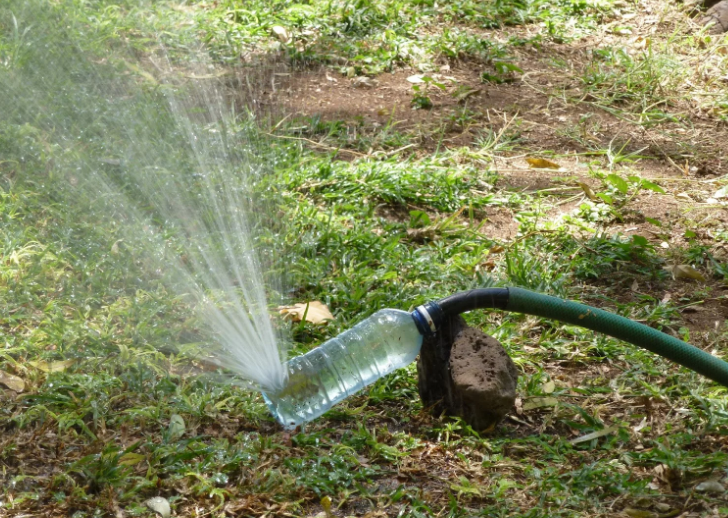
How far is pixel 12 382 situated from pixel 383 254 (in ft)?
5.00

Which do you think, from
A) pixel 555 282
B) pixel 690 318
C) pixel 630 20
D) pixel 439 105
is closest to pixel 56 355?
pixel 555 282

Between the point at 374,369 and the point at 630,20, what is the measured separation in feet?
14.4

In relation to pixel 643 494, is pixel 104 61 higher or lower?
higher

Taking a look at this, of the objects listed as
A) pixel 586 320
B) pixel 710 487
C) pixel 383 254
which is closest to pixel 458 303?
pixel 586 320

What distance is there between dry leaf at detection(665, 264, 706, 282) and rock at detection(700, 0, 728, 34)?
116 inches

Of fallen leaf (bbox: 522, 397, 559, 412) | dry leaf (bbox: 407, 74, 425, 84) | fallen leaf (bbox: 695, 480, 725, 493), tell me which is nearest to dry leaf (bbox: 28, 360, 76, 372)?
fallen leaf (bbox: 522, 397, 559, 412)

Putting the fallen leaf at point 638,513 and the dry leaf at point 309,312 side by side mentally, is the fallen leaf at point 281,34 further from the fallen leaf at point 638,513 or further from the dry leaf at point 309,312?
the fallen leaf at point 638,513

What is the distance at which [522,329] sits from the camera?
315 cm

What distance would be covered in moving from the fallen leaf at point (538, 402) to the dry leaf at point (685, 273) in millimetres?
1095

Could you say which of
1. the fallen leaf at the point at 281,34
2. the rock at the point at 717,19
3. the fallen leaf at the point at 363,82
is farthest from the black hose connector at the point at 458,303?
the rock at the point at 717,19

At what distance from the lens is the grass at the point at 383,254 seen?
96.4 inches

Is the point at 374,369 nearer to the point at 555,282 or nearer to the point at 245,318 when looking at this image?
the point at 245,318

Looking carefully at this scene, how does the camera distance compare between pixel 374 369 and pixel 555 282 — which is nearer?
pixel 374 369

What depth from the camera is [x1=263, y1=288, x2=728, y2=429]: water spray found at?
2.55 meters
